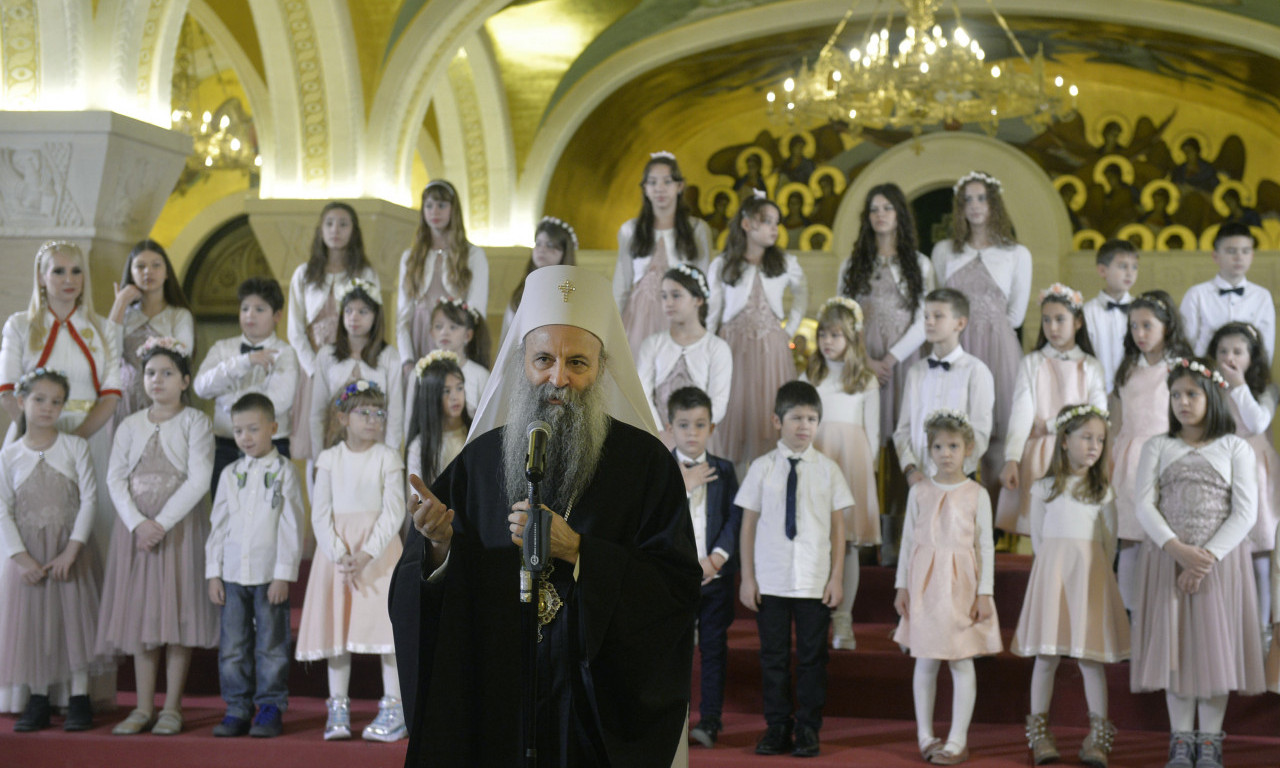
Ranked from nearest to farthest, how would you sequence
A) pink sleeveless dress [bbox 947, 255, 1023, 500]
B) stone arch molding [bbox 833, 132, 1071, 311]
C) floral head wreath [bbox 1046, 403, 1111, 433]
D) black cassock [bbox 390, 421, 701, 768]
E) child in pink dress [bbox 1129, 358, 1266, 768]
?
black cassock [bbox 390, 421, 701, 768], child in pink dress [bbox 1129, 358, 1266, 768], floral head wreath [bbox 1046, 403, 1111, 433], pink sleeveless dress [bbox 947, 255, 1023, 500], stone arch molding [bbox 833, 132, 1071, 311]

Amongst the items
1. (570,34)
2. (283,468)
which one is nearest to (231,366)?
(283,468)

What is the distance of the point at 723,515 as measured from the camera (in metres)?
5.80

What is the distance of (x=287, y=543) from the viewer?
588 cm

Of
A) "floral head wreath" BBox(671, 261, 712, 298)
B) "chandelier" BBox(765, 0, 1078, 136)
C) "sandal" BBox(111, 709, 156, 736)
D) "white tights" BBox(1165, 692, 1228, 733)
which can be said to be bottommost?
"sandal" BBox(111, 709, 156, 736)

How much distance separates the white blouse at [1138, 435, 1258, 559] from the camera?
5387mm

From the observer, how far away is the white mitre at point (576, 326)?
140 inches

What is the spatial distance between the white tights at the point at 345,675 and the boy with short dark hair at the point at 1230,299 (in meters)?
4.20

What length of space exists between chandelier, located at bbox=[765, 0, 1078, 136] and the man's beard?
7.46 metres

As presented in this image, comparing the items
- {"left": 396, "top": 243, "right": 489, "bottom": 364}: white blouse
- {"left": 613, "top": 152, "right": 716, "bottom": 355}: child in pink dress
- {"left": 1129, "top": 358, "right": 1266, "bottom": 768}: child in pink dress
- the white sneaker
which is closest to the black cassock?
{"left": 1129, "top": 358, "right": 1266, "bottom": 768}: child in pink dress

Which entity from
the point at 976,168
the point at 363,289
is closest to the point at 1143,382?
the point at 363,289

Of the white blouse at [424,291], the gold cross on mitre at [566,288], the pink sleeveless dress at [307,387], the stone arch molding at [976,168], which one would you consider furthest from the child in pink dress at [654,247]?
the stone arch molding at [976,168]

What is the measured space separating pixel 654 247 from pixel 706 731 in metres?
2.79

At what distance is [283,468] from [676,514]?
9.97 ft

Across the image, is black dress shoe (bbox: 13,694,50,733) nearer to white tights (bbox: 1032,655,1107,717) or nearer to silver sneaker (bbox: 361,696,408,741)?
silver sneaker (bbox: 361,696,408,741)
